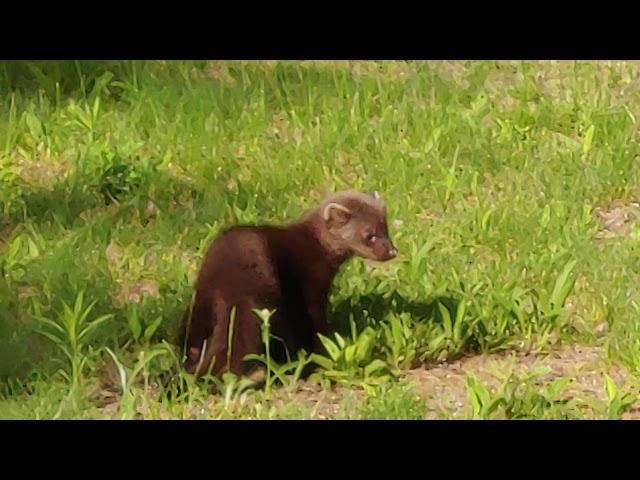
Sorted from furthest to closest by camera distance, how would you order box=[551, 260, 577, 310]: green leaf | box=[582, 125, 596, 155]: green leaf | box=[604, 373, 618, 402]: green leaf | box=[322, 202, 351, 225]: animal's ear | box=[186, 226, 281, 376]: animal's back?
box=[582, 125, 596, 155]: green leaf, box=[551, 260, 577, 310]: green leaf, box=[322, 202, 351, 225]: animal's ear, box=[604, 373, 618, 402]: green leaf, box=[186, 226, 281, 376]: animal's back

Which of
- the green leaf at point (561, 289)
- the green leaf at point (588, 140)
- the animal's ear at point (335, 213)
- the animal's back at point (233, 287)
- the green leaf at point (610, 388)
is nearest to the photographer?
the animal's back at point (233, 287)

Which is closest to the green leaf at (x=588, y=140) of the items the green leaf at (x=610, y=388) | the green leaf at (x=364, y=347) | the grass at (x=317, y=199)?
the grass at (x=317, y=199)

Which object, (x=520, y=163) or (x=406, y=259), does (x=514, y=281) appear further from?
(x=520, y=163)

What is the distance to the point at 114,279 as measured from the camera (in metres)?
6.04

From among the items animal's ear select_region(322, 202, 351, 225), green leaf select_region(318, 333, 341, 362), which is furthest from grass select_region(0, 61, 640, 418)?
animal's ear select_region(322, 202, 351, 225)

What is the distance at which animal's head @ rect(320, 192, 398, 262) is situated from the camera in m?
5.30

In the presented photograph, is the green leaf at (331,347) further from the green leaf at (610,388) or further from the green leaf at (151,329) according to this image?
the green leaf at (610,388)

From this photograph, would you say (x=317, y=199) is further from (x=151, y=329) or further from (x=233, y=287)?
(x=233, y=287)

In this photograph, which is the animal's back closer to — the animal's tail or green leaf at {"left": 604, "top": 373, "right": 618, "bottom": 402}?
the animal's tail

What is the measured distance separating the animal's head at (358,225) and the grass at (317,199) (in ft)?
0.93

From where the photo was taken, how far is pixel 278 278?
16.6 ft

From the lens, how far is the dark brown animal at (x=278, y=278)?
492 centimetres

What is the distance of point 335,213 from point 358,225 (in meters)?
0.11

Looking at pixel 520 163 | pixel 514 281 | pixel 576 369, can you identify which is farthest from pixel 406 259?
pixel 520 163
